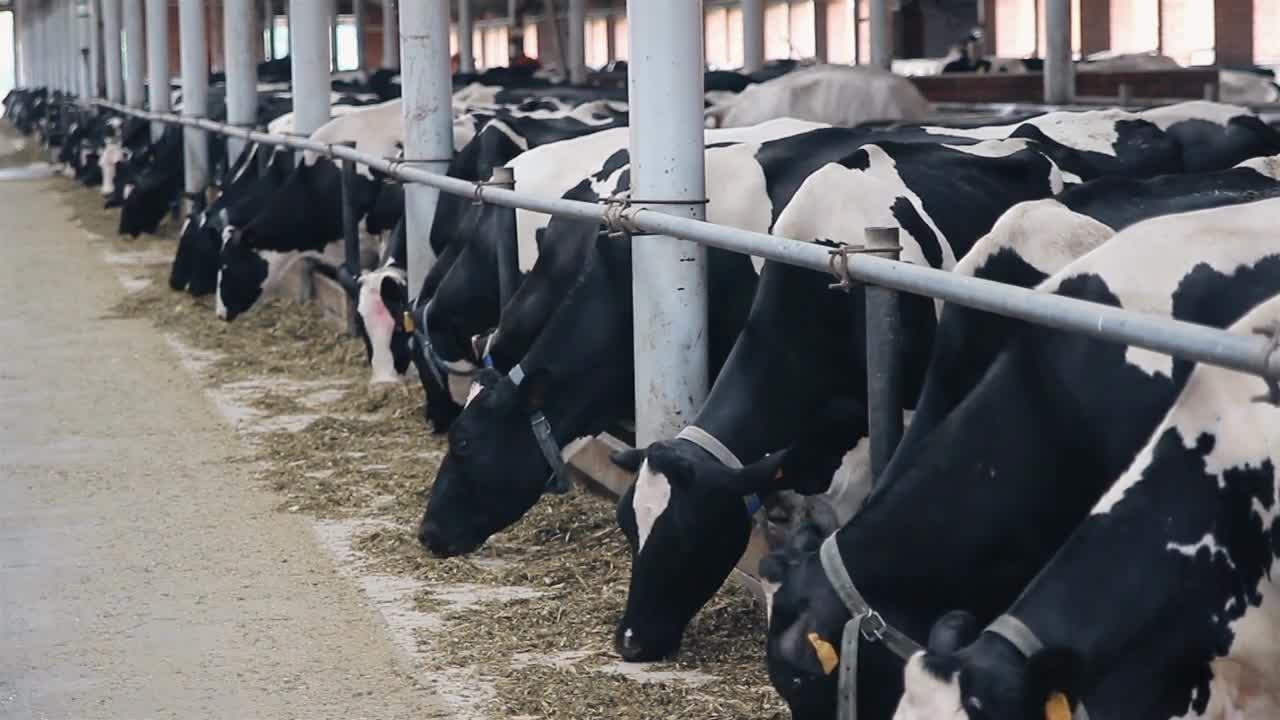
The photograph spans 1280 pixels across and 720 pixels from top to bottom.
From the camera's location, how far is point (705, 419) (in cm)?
516

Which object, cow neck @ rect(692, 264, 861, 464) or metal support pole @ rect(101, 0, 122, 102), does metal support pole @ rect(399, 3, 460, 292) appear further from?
metal support pole @ rect(101, 0, 122, 102)

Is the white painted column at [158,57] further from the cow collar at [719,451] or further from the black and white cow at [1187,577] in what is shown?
the black and white cow at [1187,577]

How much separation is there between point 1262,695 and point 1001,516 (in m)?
0.68

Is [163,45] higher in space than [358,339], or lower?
higher

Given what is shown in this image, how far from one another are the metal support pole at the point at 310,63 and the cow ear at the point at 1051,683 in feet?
32.6

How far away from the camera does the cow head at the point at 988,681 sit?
9.96ft

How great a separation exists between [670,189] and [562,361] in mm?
818

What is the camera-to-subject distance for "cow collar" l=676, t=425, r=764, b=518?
4.93 m

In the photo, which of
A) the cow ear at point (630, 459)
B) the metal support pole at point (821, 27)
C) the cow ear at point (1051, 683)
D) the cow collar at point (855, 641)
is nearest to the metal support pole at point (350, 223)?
the cow ear at point (630, 459)

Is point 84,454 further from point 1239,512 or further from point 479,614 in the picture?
point 1239,512

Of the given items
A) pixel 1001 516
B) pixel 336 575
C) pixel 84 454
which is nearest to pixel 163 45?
pixel 84 454

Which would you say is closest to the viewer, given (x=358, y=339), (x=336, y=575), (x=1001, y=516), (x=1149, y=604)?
(x=1149, y=604)

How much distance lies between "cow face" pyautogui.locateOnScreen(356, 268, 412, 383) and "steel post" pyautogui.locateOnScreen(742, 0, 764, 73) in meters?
9.98

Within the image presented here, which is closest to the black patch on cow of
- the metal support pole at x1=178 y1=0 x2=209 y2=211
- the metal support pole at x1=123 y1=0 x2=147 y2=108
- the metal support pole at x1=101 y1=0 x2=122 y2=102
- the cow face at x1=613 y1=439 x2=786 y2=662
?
the cow face at x1=613 y1=439 x2=786 y2=662
